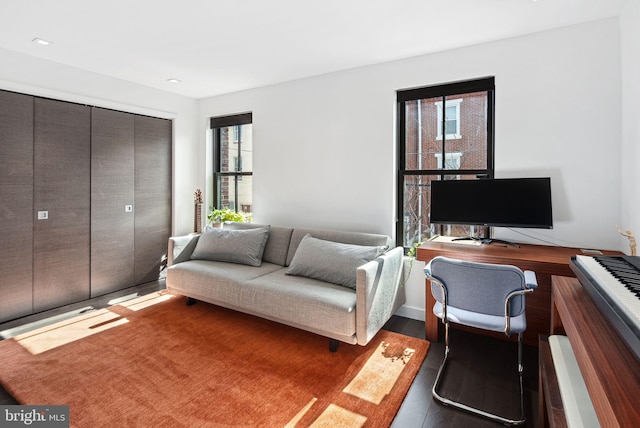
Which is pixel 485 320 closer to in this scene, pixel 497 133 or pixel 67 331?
pixel 497 133

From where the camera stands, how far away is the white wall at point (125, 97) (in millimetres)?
3162

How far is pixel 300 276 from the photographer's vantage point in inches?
122

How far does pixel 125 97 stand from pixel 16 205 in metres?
1.61

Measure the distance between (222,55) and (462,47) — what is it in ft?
7.19

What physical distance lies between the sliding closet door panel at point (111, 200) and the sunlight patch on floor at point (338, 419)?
3.18 meters

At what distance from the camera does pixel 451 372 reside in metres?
2.33

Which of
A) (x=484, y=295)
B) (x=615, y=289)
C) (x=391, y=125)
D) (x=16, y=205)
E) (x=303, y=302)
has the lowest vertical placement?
(x=303, y=302)

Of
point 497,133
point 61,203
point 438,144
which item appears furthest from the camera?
point 61,203

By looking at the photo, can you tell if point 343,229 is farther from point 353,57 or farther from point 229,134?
point 229,134

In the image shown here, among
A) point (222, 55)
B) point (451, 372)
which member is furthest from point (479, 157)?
point (222, 55)

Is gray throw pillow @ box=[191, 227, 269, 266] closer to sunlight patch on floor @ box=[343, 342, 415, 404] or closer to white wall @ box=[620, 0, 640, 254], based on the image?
sunlight patch on floor @ box=[343, 342, 415, 404]

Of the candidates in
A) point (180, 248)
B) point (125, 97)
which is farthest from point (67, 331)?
point (125, 97)

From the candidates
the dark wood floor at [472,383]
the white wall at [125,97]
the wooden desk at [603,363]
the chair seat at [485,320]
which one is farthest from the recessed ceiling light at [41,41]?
the wooden desk at [603,363]

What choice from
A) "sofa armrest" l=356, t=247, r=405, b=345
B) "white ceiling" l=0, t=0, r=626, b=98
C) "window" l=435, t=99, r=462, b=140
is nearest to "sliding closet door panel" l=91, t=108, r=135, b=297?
"white ceiling" l=0, t=0, r=626, b=98
